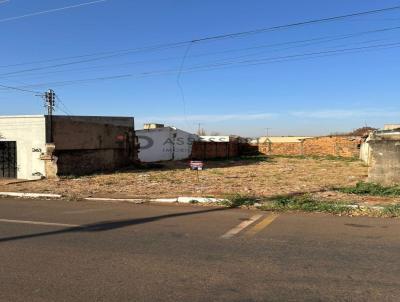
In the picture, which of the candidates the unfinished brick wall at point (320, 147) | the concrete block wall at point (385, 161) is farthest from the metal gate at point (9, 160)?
the unfinished brick wall at point (320, 147)

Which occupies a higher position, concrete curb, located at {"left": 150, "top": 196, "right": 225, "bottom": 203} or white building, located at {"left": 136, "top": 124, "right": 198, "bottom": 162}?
white building, located at {"left": 136, "top": 124, "right": 198, "bottom": 162}

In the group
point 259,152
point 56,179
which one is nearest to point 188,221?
point 56,179

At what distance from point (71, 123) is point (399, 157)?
616 inches

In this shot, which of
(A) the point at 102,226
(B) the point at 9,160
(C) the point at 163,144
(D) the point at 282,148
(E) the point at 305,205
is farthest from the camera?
(D) the point at 282,148

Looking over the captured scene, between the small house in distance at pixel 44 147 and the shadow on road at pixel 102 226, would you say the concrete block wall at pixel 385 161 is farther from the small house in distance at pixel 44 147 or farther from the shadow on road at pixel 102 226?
the small house in distance at pixel 44 147

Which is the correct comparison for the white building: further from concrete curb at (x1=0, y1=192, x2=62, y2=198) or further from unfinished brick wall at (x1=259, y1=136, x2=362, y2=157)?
concrete curb at (x1=0, y1=192, x2=62, y2=198)

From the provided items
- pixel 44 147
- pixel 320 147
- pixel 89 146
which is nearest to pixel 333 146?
pixel 320 147

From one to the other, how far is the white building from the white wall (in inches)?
688

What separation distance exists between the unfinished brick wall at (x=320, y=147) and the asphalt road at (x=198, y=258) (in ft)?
139

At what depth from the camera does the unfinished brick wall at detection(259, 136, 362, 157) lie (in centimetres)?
5153

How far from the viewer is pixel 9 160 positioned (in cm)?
2406

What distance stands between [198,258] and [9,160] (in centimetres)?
1943

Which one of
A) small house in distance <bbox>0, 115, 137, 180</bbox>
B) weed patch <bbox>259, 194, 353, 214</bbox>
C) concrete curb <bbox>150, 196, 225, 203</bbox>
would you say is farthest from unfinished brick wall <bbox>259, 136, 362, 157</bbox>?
concrete curb <bbox>150, 196, 225, 203</bbox>

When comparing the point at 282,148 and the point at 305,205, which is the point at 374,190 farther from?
the point at 282,148
